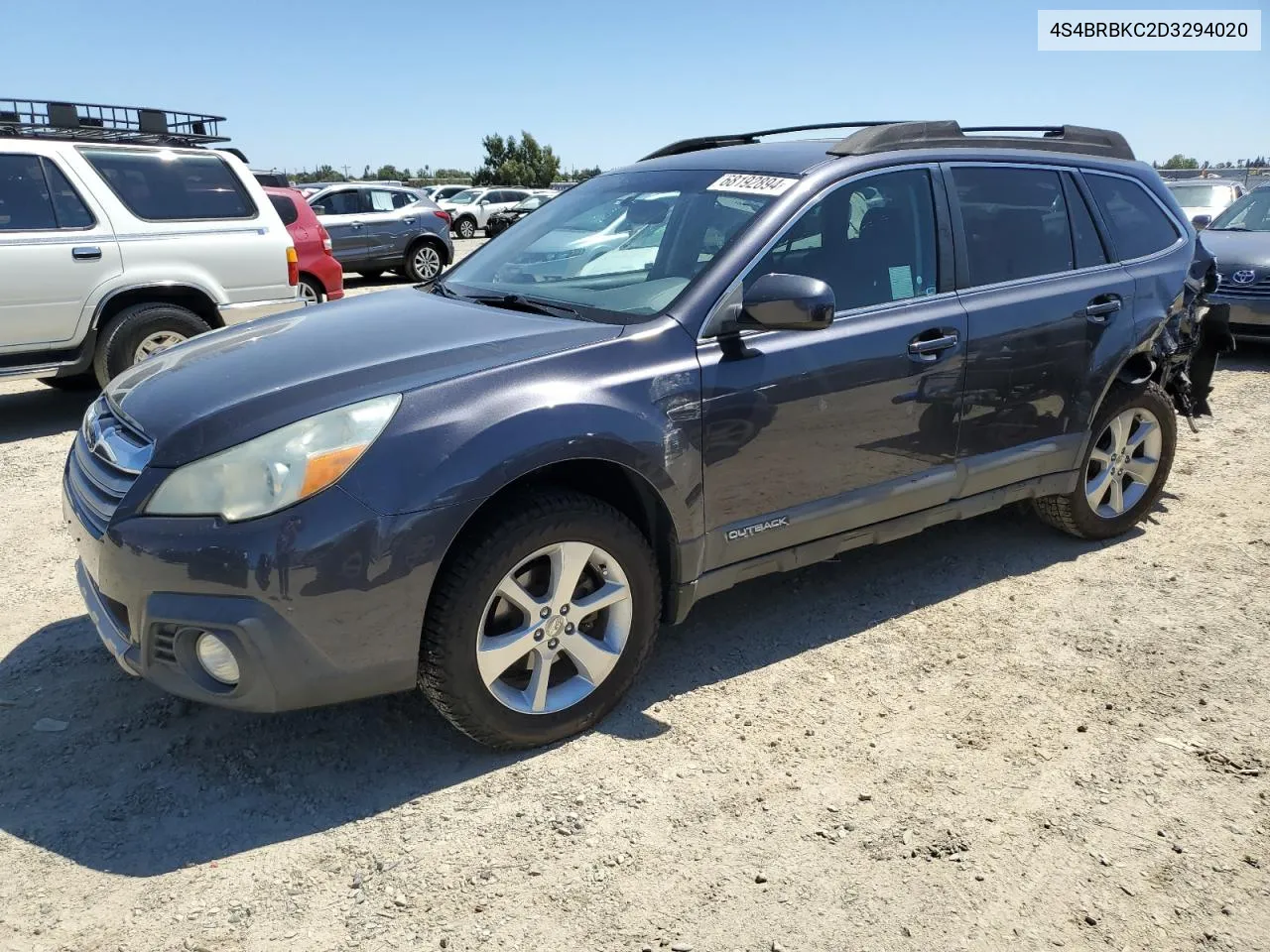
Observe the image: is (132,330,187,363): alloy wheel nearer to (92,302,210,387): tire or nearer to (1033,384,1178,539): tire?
(92,302,210,387): tire

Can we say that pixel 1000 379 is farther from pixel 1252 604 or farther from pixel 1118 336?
pixel 1252 604

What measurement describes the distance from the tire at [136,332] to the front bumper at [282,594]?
4.35m

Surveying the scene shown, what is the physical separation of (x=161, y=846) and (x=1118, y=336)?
4.04 meters

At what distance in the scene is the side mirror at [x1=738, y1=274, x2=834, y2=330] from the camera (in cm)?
304

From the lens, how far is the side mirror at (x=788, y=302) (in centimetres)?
304

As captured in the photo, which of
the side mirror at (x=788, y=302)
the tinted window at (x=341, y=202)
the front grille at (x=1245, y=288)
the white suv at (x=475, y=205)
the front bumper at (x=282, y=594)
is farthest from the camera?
the white suv at (x=475, y=205)

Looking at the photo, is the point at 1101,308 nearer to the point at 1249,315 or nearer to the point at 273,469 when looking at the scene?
the point at 273,469

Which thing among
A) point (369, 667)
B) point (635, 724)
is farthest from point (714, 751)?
point (369, 667)

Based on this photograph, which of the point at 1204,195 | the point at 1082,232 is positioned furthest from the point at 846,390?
the point at 1204,195

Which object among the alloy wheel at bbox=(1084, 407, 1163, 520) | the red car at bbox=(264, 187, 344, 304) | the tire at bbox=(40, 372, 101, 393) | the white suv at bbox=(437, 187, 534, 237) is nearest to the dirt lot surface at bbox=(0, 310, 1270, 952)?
the alloy wheel at bbox=(1084, 407, 1163, 520)

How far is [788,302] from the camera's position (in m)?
3.04

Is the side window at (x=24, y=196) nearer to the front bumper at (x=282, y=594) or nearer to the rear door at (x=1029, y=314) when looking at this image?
the front bumper at (x=282, y=594)

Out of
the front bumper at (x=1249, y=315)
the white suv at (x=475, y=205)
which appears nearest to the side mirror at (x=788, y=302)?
the front bumper at (x=1249, y=315)

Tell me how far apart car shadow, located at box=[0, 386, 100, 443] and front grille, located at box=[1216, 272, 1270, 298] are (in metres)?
9.27
